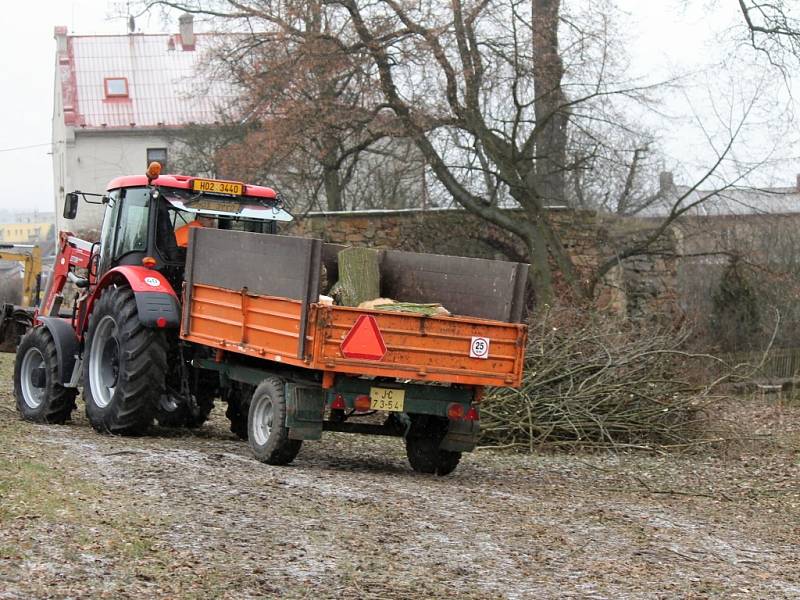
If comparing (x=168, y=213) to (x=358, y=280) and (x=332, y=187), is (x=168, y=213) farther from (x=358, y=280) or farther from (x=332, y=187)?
(x=332, y=187)

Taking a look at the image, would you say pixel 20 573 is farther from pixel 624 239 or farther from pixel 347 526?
pixel 624 239

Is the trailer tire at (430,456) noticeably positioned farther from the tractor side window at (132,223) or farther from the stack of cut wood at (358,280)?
the tractor side window at (132,223)

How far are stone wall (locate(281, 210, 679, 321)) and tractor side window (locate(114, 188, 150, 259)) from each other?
10.9 m

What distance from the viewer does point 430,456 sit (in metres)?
11.2

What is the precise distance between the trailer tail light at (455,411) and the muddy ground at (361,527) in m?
0.55

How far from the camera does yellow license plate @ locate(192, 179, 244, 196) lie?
1255 cm

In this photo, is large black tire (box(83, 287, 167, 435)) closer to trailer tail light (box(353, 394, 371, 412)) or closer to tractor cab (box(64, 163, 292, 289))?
tractor cab (box(64, 163, 292, 289))

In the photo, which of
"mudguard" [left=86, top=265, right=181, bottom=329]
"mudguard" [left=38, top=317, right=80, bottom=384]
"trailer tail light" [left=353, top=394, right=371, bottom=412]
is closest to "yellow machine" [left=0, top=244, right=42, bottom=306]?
"mudguard" [left=38, top=317, right=80, bottom=384]

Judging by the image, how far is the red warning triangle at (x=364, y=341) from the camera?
32.2ft

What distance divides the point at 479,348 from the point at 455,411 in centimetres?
57

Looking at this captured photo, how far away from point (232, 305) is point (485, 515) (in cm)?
312

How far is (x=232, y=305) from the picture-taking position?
10.8 m

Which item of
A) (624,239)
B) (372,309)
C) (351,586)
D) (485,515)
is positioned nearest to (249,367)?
(372,309)

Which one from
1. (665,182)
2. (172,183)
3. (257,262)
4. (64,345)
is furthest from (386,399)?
(665,182)
